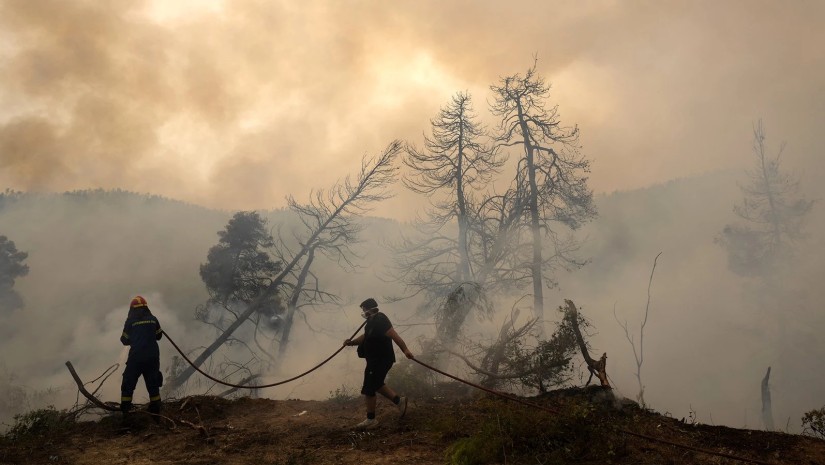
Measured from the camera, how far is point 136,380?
304 inches

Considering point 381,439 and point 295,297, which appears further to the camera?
point 295,297

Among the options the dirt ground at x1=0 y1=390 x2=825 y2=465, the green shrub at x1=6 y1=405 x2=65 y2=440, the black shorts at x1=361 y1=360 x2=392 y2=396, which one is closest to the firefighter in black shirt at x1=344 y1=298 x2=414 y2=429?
the black shorts at x1=361 y1=360 x2=392 y2=396

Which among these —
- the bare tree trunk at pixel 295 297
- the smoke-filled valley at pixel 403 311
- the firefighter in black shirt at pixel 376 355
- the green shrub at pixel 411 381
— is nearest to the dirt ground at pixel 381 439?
the firefighter in black shirt at pixel 376 355

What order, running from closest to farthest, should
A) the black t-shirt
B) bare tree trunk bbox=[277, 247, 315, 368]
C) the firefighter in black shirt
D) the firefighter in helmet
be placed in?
the firefighter in black shirt, the black t-shirt, the firefighter in helmet, bare tree trunk bbox=[277, 247, 315, 368]

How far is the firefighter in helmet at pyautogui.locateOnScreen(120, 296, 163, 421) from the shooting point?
7.94 meters

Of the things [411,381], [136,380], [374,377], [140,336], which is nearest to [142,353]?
[140,336]

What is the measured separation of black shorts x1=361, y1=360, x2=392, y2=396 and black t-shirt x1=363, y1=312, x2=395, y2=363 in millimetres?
82

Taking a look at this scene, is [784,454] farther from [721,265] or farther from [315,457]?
[721,265]

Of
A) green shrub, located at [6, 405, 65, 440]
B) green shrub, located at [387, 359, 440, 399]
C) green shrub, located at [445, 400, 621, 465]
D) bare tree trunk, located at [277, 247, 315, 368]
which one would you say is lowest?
green shrub, located at [6, 405, 65, 440]

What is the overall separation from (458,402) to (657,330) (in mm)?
34110

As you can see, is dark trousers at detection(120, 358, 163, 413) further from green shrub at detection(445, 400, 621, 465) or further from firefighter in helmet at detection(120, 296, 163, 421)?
green shrub at detection(445, 400, 621, 465)

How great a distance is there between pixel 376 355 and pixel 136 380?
14.0ft

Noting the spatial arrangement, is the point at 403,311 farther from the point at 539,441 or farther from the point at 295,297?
the point at 539,441

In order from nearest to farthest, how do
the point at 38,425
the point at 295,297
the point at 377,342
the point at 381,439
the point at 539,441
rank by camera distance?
1. the point at 539,441
2. the point at 381,439
3. the point at 377,342
4. the point at 38,425
5. the point at 295,297
